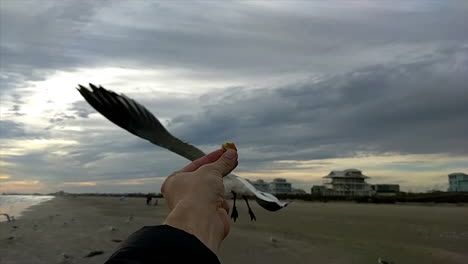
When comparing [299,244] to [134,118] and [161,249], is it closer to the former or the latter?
[134,118]

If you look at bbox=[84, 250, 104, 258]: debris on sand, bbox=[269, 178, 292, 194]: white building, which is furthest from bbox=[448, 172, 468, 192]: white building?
bbox=[84, 250, 104, 258]: debris on sand

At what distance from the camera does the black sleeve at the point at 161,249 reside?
0.96 metres

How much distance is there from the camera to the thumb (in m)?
1.42

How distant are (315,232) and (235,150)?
51.7 ft

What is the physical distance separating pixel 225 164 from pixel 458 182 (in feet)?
220

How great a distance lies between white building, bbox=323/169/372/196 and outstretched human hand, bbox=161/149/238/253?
233ft

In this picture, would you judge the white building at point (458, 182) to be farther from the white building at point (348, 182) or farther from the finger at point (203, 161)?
the finger at point (203, 161)

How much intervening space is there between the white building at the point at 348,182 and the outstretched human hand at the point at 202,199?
70913 millimetres

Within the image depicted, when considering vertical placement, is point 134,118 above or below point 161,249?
above

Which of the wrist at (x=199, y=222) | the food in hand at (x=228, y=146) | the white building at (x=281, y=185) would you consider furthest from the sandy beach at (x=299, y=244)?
the white building at (x=281, y=185)

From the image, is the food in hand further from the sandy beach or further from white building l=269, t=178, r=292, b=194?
white building l=269, t=178, r=292, b=194

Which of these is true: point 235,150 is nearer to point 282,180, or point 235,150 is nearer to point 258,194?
point 258,194

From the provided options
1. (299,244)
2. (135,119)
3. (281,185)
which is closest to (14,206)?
(299,244)

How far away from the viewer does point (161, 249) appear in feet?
3.24
